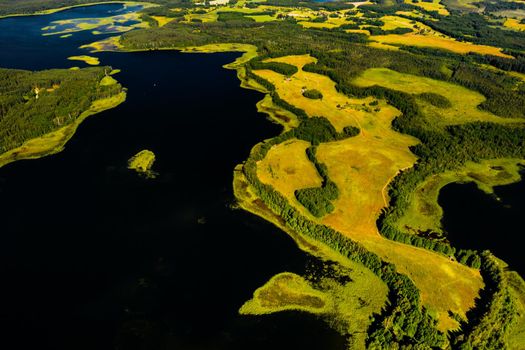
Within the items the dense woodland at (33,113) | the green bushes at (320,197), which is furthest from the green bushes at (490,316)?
the dense woodland at (33,113)

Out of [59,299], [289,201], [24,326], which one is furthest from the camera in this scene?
[289,201]

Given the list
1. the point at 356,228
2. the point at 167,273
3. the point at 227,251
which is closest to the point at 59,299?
the point at 167,273

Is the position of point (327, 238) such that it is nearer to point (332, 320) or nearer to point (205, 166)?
point (332, 320)

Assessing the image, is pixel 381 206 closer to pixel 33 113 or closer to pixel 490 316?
pixel 490 316

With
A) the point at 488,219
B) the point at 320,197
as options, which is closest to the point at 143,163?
the point at 320,197

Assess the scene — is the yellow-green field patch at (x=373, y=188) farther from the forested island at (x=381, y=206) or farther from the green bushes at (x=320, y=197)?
the green bushes at (x=320, y=197)

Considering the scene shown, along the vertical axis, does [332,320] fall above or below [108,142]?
below
